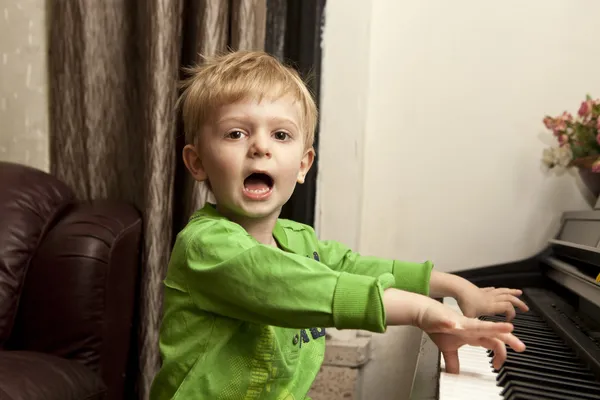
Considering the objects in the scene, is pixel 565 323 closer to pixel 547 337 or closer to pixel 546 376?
pixel 547 337

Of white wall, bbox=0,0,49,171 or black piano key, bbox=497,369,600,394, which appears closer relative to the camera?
black piano key, bbox=497,369,600,394

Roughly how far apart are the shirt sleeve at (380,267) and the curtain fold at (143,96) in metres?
0.44

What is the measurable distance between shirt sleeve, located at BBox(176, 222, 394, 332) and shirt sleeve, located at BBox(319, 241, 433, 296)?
0.31 meters

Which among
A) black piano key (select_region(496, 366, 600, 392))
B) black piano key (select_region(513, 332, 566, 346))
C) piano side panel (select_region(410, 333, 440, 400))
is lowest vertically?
piano side panel (select_region(410, 333, 440, 400))

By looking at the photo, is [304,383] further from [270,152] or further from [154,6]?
[154,6]

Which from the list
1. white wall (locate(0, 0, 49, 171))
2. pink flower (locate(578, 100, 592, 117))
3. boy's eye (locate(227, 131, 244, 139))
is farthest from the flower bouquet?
white wall (locate(0, 0, 49, 171))

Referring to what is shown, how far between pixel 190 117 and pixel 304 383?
502 millimetres

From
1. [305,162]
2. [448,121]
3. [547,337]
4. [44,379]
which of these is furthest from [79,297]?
[448,121]

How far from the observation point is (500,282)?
1390mm

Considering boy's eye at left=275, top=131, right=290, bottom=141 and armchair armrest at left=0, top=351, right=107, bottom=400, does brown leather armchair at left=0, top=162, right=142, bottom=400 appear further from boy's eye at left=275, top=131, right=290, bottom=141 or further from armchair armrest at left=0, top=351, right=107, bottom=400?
boy's eye at left=275, top=131, right=290, bottom=141

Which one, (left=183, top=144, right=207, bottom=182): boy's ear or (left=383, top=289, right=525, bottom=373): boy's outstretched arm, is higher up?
(left=183, top=144, right=207, bottom=182): boy's ear

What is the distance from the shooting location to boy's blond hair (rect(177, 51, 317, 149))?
90 cm

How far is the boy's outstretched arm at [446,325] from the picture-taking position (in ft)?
2.11

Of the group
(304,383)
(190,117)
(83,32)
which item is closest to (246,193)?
(190,117)
